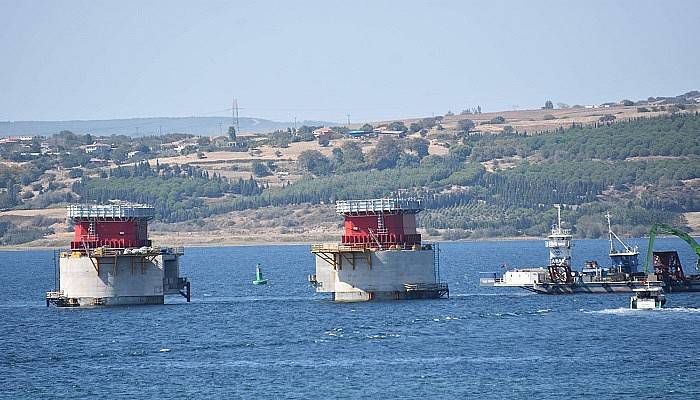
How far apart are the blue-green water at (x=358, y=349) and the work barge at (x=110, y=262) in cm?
177

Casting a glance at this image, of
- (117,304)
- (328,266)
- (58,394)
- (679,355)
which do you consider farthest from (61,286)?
(679,355)

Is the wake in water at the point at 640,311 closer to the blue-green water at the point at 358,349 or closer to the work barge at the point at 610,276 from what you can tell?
→ the blue-green water at the point at 358,349

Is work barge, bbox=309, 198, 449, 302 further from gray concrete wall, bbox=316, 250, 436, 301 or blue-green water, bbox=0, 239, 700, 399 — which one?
blue-green water, bbox=0, 239, 700, 399

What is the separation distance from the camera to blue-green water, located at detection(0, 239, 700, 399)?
80.3 metres

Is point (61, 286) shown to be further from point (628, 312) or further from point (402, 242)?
point (628, 312)

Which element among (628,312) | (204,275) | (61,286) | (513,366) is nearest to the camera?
(513,366)

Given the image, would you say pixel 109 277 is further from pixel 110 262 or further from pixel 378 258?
pixel 378 258

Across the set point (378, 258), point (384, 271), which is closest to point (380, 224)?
point (378, 258)

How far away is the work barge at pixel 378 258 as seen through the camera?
120000 millimetres

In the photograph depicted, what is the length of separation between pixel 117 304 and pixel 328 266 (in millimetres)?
16921

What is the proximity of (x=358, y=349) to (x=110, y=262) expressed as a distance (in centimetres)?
3126

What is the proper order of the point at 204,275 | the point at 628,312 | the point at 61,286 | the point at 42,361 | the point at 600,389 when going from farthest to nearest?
1. the point at 204,275
2. the point at 61,286
3. the point at 628,312
4. the point at 42,361
5. the point at 600,389

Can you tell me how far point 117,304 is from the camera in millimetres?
120438

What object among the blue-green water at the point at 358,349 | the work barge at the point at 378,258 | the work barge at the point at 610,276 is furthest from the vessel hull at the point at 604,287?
the work barge at the point at 378,258
